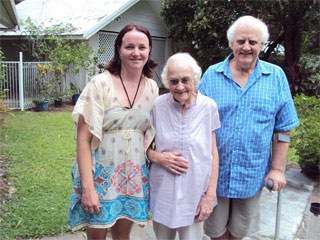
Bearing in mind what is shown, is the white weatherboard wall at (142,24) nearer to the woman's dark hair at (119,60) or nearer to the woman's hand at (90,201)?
the woman's dark hair at (119,60)

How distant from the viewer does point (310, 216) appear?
422cm

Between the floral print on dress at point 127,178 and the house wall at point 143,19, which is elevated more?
the house wall at point 143,19

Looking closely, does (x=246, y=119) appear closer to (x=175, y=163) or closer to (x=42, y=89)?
(x=175, y=163)

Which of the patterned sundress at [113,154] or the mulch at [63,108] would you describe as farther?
the mulch at [63,108]

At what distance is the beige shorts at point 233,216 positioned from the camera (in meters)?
2.43

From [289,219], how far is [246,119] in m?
2.32

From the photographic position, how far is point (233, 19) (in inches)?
445

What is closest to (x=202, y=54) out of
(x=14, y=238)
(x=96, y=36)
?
(x=96, y=36)

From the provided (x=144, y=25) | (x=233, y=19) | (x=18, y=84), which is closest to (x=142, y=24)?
(x=144, y=25)

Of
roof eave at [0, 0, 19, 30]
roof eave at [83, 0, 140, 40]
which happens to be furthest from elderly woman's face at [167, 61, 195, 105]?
roof eave at [83, 0, 140, 40]

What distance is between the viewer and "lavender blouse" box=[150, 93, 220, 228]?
6.79ft

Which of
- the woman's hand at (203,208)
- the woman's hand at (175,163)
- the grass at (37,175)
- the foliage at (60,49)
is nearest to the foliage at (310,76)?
the grass at (37,175)

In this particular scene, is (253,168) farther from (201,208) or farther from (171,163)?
(171,163)

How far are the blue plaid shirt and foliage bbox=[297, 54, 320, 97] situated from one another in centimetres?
1002
